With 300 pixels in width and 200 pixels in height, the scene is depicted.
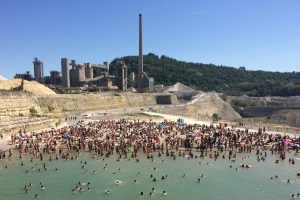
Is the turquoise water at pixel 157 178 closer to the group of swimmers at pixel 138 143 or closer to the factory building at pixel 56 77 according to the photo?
the group of swimmers at pixel 138 143

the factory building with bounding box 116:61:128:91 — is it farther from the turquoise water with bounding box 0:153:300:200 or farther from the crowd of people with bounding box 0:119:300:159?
the turquoise water with bounding box 0:153:300:200

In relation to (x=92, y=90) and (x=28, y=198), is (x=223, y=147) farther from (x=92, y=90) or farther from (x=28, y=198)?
(x=92, y=90)

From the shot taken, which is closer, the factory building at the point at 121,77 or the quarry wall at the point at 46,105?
the quarry wall at the point at 46,105

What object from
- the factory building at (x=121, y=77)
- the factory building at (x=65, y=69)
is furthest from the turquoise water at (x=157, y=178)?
the factory building at (x=121, y=77)

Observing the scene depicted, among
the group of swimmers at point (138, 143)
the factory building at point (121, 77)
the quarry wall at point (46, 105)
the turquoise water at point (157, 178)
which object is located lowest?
the turquoise water at point (157, 178)

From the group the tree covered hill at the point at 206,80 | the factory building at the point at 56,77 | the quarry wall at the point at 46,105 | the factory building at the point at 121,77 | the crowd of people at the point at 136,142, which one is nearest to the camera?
the crowd of people at the point at 136,142

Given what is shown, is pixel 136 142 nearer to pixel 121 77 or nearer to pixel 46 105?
pixel 46 105

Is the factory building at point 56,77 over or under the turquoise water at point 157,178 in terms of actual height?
over

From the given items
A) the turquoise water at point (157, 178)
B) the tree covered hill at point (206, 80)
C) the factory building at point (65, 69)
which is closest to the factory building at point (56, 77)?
the factory building at point (65, 69)

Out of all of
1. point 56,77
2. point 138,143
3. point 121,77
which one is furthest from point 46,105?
point 56,77

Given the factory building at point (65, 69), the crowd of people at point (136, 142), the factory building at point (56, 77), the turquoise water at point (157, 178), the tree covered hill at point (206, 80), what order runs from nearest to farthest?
the turquoise water at point (157, 178) < the crowd of people at point (136, 142) < the factory building at point (65, 69) < the factory building at point (56, 77) < the tree covered hill at point (206, 80)
